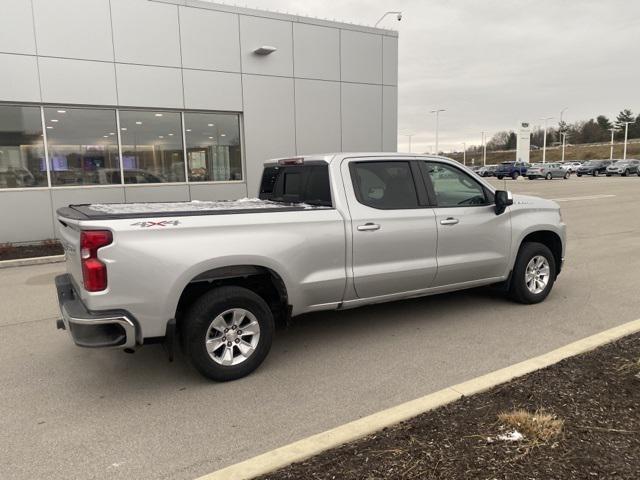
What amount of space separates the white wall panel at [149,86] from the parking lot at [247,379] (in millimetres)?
6537

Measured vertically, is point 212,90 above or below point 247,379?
above

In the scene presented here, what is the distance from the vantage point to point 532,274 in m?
6.18

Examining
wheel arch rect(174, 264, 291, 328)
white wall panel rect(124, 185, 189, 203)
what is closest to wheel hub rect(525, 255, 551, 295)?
wheel arch rect(174, 264, 291, 328)

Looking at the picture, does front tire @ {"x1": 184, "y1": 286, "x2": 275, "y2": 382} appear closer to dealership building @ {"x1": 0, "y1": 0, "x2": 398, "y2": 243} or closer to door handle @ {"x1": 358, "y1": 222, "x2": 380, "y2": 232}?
door handle @ {"x1": 358, "y1": 222, "x2": 380, "y2": 232}

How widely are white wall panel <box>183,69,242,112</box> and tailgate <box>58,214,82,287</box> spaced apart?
8.79 meters

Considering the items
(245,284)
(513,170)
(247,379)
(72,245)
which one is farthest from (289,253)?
(513,170)

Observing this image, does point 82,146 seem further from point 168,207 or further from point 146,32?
point 168,207

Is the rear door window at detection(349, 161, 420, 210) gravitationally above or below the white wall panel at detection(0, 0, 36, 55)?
below

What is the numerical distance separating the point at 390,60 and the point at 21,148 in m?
10.1

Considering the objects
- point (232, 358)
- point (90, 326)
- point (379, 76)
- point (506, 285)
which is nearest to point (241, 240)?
point (232, 358)

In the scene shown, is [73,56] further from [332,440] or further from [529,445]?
[529,445]

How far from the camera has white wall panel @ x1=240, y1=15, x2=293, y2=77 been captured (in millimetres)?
13046

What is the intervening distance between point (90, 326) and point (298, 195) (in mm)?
2463

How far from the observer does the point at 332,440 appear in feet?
10.2
